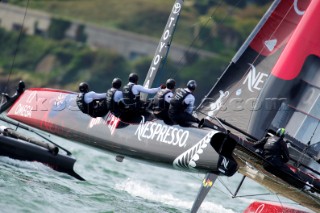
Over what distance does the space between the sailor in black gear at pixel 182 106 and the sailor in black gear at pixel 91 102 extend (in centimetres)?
135

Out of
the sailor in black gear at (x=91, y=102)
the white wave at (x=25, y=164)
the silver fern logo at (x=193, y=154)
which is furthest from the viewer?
the white wave at (x=25, y=164)

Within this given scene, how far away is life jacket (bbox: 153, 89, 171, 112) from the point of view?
1158 centimetres

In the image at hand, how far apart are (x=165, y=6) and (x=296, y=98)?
1192 inches

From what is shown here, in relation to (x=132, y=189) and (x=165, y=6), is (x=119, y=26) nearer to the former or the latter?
(x=165, y=6)

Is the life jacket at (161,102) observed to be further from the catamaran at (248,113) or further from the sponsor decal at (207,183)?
the sponsor decal at (207,183)

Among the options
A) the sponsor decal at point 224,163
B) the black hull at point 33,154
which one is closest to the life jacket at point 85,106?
the black hull at point 33,154

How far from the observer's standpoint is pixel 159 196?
1309 centimetres

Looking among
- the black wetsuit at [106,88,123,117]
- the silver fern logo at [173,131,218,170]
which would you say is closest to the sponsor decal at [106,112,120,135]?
the black wetsuit at [106,88,123,117]

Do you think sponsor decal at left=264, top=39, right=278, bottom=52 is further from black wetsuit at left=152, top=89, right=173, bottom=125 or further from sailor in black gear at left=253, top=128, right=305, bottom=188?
sailor in black gear at left=253, top=128, right=305, bottom=188

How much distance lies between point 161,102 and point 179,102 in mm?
409

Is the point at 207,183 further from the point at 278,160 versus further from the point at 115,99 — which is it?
the point at 115,99

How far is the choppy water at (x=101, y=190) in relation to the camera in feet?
34.6

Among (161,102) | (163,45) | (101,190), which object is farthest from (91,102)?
(163,45)

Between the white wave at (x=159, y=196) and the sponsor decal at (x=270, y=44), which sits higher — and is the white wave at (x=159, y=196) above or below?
below
